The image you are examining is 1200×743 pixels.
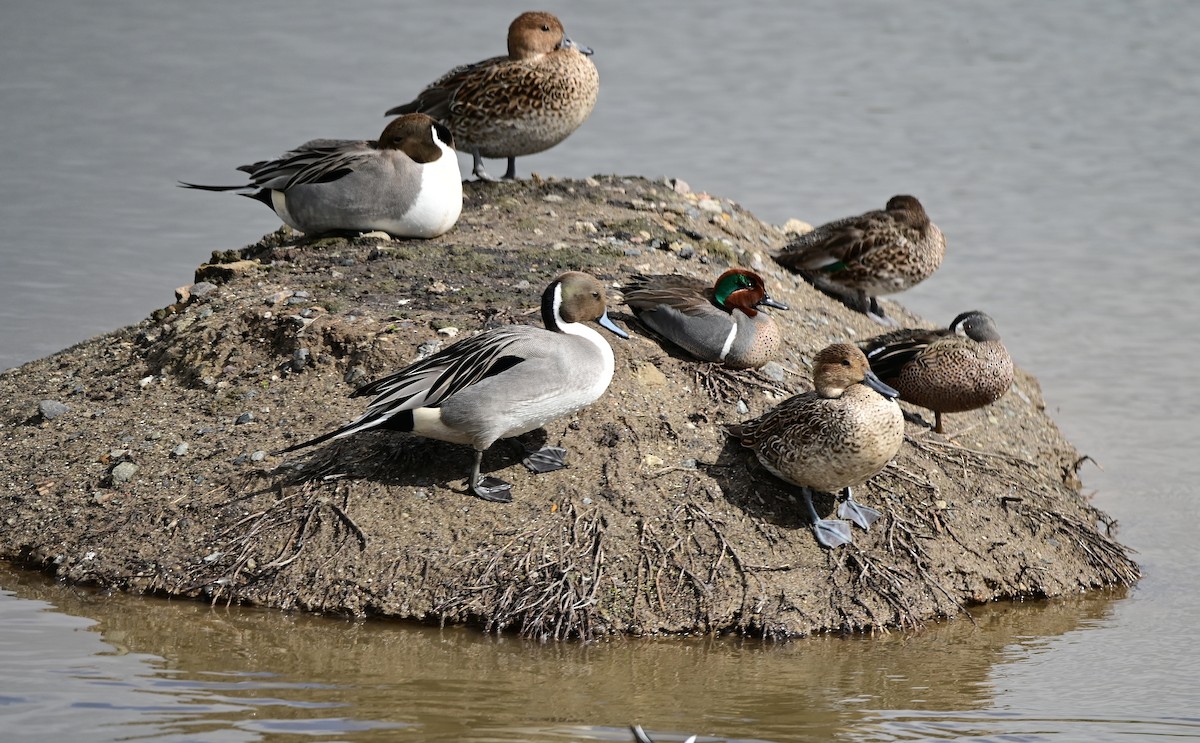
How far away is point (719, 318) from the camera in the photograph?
21.9ft

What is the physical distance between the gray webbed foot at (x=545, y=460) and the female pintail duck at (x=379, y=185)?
2.12m

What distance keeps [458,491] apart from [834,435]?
1.50m

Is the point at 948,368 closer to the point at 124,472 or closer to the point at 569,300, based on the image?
the point at 569,300

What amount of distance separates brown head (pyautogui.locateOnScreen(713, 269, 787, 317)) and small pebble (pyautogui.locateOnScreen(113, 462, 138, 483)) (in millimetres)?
2624

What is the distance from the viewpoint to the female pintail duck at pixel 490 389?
574 cm

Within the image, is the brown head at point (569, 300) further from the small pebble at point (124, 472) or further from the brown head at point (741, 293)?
the small pebble at point (124, 472)

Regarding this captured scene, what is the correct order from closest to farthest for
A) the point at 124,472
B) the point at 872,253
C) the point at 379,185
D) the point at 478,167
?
the point at 124,472 < the point at 379,185 < the point at 872,253 < the point at 478,167

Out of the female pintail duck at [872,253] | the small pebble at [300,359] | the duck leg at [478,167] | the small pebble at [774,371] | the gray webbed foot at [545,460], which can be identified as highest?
the duck leg at [478,167]

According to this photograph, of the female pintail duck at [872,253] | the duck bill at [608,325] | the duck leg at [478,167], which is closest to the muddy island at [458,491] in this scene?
the duck bill at [608,325]

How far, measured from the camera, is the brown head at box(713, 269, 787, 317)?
22.2 ft

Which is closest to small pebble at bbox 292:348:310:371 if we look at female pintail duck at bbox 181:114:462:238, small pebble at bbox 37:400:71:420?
small pebble at bbox 37:400:71:420

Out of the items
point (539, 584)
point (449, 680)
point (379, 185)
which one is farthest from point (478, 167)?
point (449, 680)

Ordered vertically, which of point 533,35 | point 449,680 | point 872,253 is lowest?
point 449,680

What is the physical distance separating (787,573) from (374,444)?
1772 mm
